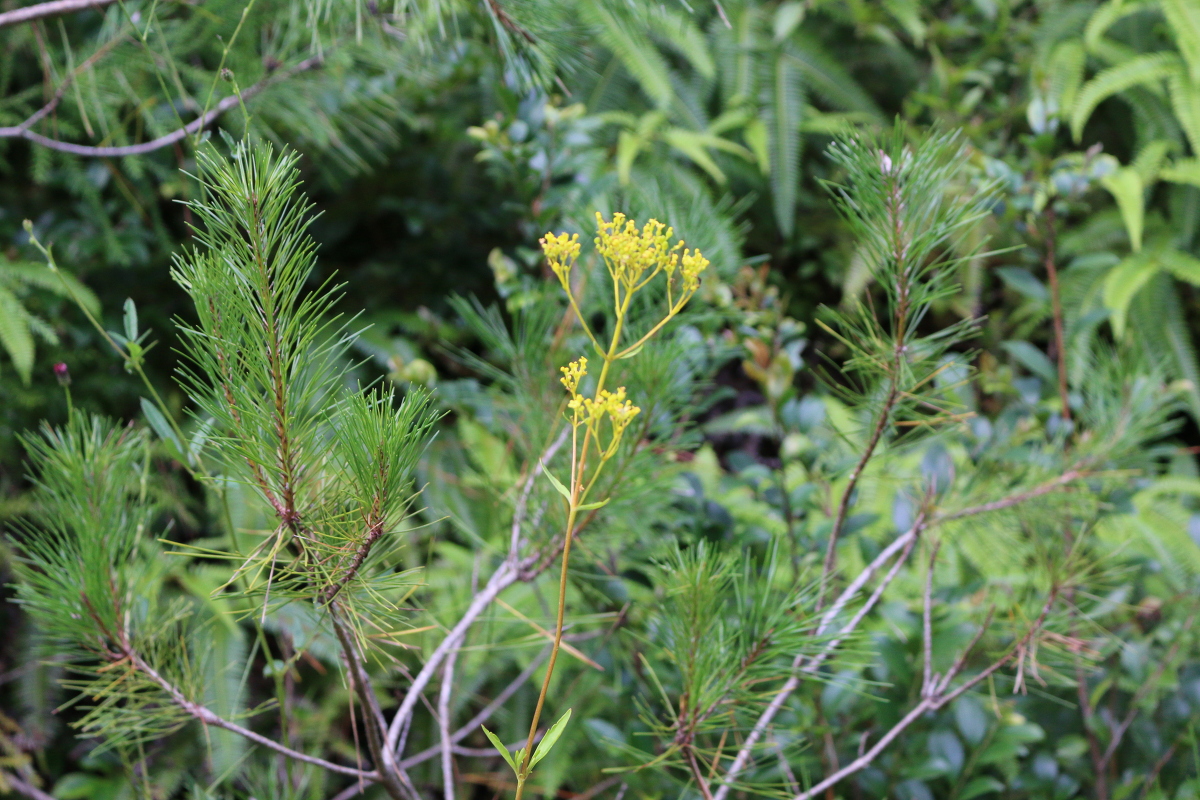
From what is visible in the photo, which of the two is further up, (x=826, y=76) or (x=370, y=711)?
(x=826, y=76)

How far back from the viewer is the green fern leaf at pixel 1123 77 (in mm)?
1648

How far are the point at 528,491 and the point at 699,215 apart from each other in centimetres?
31

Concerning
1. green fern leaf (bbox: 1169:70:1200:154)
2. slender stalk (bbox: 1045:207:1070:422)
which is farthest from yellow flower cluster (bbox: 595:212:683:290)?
green fern leaf (bbox: 1169:70:1200:154)

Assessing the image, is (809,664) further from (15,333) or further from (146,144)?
(15,333)

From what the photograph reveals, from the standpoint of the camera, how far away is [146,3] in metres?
0.90

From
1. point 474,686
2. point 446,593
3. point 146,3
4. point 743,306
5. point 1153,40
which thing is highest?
point 1153,40

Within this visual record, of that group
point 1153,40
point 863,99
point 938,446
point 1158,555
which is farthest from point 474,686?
point 1153,40

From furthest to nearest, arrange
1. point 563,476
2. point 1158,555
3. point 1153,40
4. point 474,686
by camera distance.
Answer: point 1153,40 → point 474,686 → point 1158,555 → point 563,476

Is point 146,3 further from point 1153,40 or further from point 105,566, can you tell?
point 1153,40

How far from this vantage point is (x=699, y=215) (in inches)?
30.2

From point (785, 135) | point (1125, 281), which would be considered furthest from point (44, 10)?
point (1125, 281)

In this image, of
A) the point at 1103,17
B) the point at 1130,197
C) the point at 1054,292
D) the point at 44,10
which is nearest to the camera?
the point at 44,10

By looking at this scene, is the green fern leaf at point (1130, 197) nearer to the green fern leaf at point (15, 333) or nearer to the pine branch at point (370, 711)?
the pine branch at point (370, 711)

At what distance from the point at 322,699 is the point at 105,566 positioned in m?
0.94
